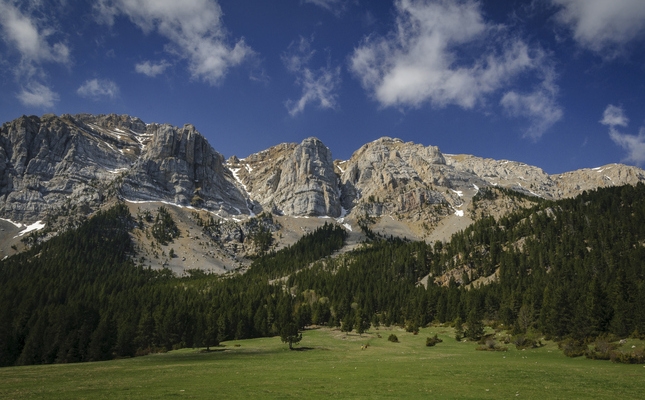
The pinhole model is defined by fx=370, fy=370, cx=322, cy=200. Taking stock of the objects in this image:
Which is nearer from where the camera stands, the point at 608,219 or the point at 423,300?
the point at 423,300

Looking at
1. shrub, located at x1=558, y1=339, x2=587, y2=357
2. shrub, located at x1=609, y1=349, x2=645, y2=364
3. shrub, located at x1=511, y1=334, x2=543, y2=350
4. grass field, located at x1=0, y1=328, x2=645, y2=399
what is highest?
grass field, located at x1=0, y1=328, x2=645, y2=399

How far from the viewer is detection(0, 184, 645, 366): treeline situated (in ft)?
221

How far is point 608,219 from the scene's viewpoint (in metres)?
139

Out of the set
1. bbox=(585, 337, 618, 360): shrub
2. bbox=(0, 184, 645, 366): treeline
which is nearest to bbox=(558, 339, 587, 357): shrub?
bbox=(585, 337, 618, 360): shrub

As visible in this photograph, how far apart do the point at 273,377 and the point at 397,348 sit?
38.7 m

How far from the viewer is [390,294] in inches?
5153

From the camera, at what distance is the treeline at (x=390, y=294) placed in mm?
67375

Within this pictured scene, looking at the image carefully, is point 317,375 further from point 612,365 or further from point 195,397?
point 612,365

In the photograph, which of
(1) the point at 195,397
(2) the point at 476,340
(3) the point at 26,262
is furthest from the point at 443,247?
(3) the point at 26,262

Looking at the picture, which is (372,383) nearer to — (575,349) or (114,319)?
(575,349)

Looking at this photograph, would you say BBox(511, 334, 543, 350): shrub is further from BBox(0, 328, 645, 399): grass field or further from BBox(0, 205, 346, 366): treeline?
BBox(0, 205, 346, 366): treeline

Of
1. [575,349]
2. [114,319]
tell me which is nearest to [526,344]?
[575,349]

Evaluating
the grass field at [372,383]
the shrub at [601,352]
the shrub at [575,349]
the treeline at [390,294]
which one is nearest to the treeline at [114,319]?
the treeline at [390,294]

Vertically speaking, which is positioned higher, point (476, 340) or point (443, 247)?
point (443, 247)
